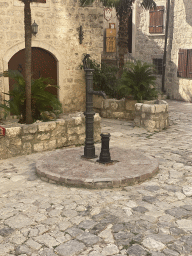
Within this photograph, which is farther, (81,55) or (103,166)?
(81,55)

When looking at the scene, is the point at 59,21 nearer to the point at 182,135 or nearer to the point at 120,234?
the point at 182,135

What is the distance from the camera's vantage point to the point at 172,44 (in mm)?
14828

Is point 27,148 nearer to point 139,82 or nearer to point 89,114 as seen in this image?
point 89,114

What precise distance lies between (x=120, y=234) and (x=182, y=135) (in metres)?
5.07

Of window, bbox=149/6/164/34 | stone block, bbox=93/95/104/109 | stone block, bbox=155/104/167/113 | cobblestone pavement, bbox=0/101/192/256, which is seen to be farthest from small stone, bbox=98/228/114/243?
window, bbox=149/6/164/34

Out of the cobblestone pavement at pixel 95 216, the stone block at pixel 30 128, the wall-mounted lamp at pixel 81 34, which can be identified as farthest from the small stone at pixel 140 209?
the wall-mounted lamp at pixel 81 34

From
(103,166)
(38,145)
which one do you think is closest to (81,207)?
(103,166)

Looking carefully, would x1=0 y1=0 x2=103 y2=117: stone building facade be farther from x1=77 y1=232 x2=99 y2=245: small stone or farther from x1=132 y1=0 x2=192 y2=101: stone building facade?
x1=77 y1=232 x2=99 y2=245: small stone

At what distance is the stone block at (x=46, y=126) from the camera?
6.24 m

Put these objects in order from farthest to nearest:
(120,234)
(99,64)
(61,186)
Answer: (99,64) < (61,186) < (120,234)

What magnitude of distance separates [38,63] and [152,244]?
7.47 metres

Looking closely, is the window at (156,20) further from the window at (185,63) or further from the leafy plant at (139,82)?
the leafy plant at (139,82)

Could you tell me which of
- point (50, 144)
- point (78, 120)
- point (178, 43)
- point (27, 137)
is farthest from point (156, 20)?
point (27, 137)

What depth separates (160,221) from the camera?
146 inches
